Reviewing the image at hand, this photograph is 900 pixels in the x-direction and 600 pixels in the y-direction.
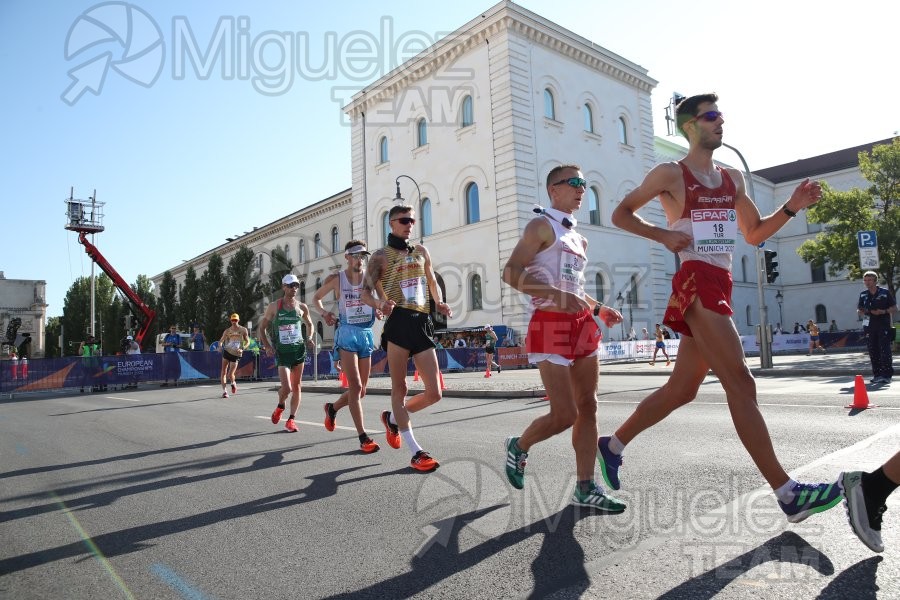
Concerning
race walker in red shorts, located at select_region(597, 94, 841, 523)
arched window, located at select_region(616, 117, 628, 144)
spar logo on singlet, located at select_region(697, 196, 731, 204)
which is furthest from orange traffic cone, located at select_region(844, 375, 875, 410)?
arched window, located at select_region(616, 117, 628, 144)

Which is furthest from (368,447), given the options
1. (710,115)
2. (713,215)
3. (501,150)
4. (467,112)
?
(467,112)

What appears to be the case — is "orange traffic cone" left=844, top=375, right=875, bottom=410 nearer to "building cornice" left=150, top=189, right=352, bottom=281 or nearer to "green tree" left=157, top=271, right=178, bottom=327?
"building cornice" left=150, top=189, right=352, bottom=281

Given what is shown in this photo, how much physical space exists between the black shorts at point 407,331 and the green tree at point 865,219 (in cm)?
3345

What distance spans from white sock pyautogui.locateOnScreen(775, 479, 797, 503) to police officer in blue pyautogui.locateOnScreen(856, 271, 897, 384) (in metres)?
9.45

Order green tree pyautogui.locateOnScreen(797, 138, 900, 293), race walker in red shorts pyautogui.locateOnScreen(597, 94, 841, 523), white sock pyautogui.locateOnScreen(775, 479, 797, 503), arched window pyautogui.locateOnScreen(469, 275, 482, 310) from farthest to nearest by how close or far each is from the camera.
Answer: arched window pyautogui.locateOnScreen(469, 275, 482, 310)
green tree pyautogui.locateOnScreen(797, 138, 900, 293)
race walker in red shorts pyautogui.locateOnScreen(597, 94, 841, 523)
white sock pyautogui.locateOnScreen(775, 479, 797, 503)

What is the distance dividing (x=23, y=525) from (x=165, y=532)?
111cm

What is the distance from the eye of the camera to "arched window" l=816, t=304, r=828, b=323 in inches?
2212

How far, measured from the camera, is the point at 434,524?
11.6 ft

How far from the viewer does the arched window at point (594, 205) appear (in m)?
35.8

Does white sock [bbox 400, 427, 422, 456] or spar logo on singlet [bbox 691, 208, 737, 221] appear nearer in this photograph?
spar logo on singlet [bbox 691, 208, 737, 221]

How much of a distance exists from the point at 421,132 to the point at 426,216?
5196 mm

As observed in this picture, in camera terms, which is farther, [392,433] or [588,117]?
[588,117]

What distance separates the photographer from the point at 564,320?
12.2 feet

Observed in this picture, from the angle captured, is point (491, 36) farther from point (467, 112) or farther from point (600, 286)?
point (600, 286)
